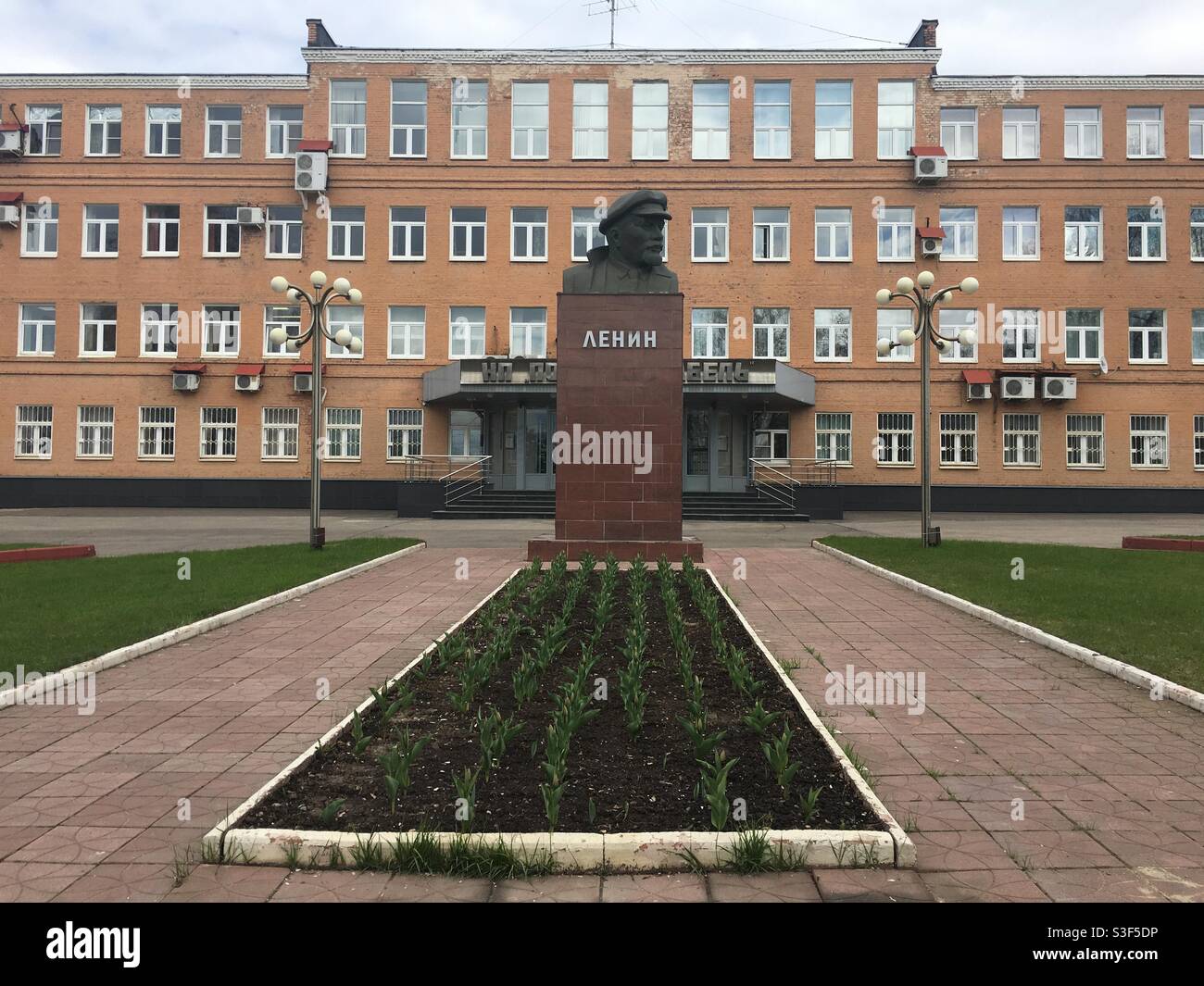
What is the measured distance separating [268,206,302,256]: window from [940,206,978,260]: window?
22.4m

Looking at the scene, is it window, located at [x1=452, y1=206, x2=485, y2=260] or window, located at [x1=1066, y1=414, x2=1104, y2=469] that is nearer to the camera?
window, located at [x1=1066, y1=414, x2=1104, y2=469]

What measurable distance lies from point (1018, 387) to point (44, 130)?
34974mm

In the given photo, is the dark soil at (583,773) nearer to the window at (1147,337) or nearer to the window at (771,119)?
the window at (771,119)

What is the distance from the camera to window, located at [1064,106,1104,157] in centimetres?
3200

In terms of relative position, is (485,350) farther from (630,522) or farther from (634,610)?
(634,610)

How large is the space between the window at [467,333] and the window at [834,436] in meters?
12.0

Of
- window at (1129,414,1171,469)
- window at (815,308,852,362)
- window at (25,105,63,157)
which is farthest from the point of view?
window at (25,105,63,157)

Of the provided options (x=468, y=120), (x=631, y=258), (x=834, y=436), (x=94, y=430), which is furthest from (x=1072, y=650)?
(x=94, y=430)

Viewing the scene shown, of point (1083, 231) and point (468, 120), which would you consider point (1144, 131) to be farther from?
point (468, 120)

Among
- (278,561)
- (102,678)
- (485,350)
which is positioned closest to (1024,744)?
(102,678)

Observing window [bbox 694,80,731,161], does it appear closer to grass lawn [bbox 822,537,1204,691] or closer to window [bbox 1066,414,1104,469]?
window [bbox 1066,414,1104,469]

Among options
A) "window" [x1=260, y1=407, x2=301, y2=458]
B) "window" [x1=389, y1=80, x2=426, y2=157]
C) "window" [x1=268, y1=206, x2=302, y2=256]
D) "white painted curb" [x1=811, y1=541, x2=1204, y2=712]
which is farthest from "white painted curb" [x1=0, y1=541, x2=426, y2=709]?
"window" [x1=389, y1=80, x2=426, y2=157]

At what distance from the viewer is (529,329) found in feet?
107

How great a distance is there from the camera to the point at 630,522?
1530cm
